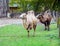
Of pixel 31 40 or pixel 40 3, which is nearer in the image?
pixel 40 3

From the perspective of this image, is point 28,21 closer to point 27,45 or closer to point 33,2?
point 27,45

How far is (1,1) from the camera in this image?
33938 millimetres

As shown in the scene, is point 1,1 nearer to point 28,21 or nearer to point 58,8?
point 28,21

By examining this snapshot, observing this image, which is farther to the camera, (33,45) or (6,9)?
(6,9)

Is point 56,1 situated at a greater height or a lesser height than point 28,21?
greater

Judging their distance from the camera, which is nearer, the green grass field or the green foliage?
the green foliage

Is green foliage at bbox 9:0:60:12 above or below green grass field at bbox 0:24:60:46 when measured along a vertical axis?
above

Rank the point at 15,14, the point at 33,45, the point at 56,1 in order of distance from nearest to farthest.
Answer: the point at 56,1
the point at 33,45
the point at 15,14

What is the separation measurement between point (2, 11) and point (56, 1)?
3093 centimetres

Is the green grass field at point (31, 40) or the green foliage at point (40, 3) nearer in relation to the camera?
the green foliage at point (40, 3)

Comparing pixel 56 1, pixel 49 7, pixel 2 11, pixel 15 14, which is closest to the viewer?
pixel 56 1

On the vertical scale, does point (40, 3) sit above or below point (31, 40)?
above

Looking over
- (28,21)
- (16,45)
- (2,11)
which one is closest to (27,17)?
(28,21)

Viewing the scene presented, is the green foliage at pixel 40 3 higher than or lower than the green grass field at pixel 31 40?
higher
